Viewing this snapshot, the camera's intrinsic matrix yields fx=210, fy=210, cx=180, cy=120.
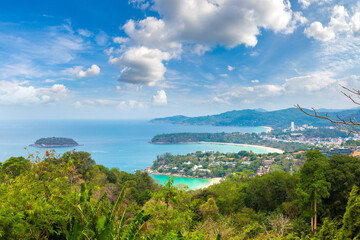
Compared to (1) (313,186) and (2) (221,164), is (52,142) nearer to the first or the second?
(2) (221,164)

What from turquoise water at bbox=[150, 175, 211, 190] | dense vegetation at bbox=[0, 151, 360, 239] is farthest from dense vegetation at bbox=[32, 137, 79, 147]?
dense vegetation at bbox=[0, 151, 360, 239]

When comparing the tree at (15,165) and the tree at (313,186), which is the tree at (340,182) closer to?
the tree at (313,186)

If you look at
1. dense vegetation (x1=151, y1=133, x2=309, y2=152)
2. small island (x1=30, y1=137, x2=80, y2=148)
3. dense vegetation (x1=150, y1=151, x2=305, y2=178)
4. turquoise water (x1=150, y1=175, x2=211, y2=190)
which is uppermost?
small island (x1=30, y1=137, x2=80, y2=148)

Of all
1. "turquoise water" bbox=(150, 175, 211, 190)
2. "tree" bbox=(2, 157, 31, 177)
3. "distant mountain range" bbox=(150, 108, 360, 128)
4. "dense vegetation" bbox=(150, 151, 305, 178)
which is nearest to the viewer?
"tree" bbox=(2, 157, 31, 177)

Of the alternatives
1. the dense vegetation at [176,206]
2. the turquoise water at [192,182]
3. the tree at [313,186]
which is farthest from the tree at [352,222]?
the turquoise water at [192,182]

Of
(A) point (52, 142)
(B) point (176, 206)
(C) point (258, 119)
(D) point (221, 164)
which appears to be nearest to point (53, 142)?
(A) point (52, 142)

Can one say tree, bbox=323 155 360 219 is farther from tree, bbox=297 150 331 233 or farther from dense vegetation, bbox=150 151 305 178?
dense vegetation, bbox=150 151 305 178

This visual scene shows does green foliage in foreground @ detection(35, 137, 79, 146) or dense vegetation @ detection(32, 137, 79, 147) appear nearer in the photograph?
dense vegetation @ detection(32, 137, 79, 147)

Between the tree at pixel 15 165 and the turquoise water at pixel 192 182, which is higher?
the tree at pixel 15 165
